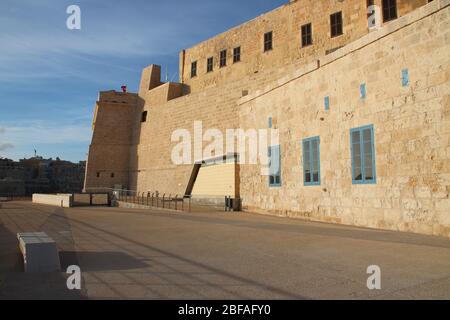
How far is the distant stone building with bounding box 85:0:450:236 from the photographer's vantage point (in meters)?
8.30

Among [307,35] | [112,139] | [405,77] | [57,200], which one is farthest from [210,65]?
[405,77]

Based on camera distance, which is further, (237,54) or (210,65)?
(210,65)

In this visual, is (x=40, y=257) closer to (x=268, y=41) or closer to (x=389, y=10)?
(x=389, y=10)

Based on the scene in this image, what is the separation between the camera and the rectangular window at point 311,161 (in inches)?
477

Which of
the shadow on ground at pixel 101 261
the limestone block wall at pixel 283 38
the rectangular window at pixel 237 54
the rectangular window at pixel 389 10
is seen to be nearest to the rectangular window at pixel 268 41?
the limestone block wall at pixel 283 38

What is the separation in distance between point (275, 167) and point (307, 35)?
1151 cm

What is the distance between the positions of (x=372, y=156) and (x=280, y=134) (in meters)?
4.86

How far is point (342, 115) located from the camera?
1110cm

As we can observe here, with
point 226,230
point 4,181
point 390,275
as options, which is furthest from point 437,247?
point 4,181

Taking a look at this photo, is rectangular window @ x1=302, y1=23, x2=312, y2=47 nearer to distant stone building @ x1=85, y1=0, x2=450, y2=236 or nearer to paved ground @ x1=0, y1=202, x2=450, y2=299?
distant stone building @ x1=85, y1=0, x2=450, y2=236

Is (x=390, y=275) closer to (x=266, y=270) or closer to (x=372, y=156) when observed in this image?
(x=266, y=270)

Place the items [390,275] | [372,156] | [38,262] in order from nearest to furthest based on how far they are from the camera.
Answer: [390,275], [38,262], [372,156]

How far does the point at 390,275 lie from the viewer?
458 cm
